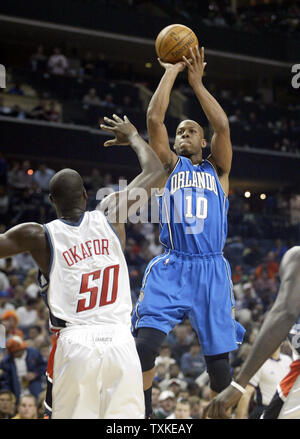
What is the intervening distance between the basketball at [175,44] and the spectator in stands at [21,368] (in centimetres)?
480

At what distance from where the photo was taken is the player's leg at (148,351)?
169 inches

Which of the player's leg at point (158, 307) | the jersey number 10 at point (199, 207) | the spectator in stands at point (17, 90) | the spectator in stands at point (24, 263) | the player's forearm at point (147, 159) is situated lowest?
the player's leg at point (158, 307)

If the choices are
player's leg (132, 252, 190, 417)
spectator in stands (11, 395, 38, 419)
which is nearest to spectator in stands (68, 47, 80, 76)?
spectator in stands (11, 395, 38, 419)

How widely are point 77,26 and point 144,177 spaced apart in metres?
14.7

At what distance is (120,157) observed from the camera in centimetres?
1641

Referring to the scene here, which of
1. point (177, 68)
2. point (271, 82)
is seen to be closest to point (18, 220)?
point (177, 68)

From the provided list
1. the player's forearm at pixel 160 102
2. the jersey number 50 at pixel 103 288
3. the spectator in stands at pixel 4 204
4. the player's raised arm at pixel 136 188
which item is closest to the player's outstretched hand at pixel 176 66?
the player's forearm at pixel 160 102

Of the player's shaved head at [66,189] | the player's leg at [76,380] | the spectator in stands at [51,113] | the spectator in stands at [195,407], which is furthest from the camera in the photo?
the spectator in stands at [51,113]

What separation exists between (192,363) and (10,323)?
266cm

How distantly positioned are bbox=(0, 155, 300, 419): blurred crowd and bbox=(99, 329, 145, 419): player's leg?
352cm

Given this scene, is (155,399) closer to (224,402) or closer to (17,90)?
(224,402)

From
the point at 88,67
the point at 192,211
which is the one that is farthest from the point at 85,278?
the point at 88,67

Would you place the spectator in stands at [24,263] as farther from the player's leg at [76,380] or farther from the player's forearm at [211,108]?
the player's leg at [76,380]

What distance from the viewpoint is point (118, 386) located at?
3.43 metres
